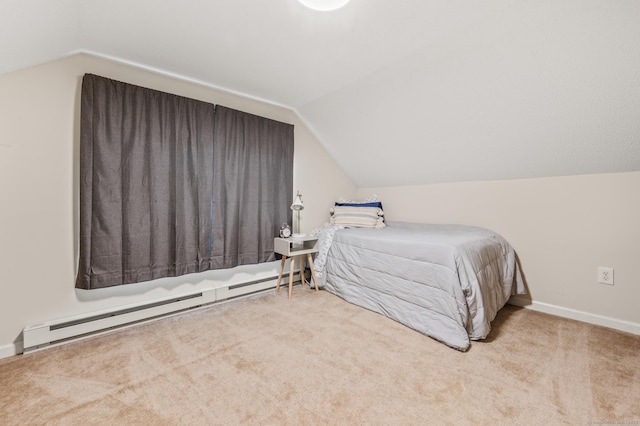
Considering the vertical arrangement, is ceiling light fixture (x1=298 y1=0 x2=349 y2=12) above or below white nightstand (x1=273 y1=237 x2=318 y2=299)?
above

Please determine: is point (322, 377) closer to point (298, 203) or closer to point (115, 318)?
point (115, 318)

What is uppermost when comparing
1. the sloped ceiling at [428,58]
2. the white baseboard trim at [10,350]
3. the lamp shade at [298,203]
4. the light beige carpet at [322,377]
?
the sloped ceiling at [428,58]

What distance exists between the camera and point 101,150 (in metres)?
1.89

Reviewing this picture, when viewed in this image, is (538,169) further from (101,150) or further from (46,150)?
(46,150)

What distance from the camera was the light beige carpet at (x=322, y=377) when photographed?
1.20 meters

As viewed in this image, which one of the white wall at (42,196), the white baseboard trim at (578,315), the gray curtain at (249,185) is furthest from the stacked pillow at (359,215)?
the white wall at (42,196)

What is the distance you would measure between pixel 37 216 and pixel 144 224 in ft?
1.94

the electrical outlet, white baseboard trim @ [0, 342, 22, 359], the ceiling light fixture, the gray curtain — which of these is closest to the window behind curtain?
the gray curtain

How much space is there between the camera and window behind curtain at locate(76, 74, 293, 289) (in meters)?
1.88

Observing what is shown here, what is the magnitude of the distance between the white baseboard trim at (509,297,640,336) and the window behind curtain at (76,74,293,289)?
249cm

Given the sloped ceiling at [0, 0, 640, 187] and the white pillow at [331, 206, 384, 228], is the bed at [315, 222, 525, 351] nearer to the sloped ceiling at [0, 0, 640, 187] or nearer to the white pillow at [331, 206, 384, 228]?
the white pillow at [331, 206, 384, 228]

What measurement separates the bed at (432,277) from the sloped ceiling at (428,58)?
3.12 feet

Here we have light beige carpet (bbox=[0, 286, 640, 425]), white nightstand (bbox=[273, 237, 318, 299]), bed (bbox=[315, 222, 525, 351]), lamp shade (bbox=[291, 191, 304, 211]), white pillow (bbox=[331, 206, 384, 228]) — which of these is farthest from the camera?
white pillow (bbox=[331, 206, 384, 228])

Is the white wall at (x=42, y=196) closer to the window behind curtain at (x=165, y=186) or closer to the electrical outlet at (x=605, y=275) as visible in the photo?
the window behind curtain at (x=165, y=186)
